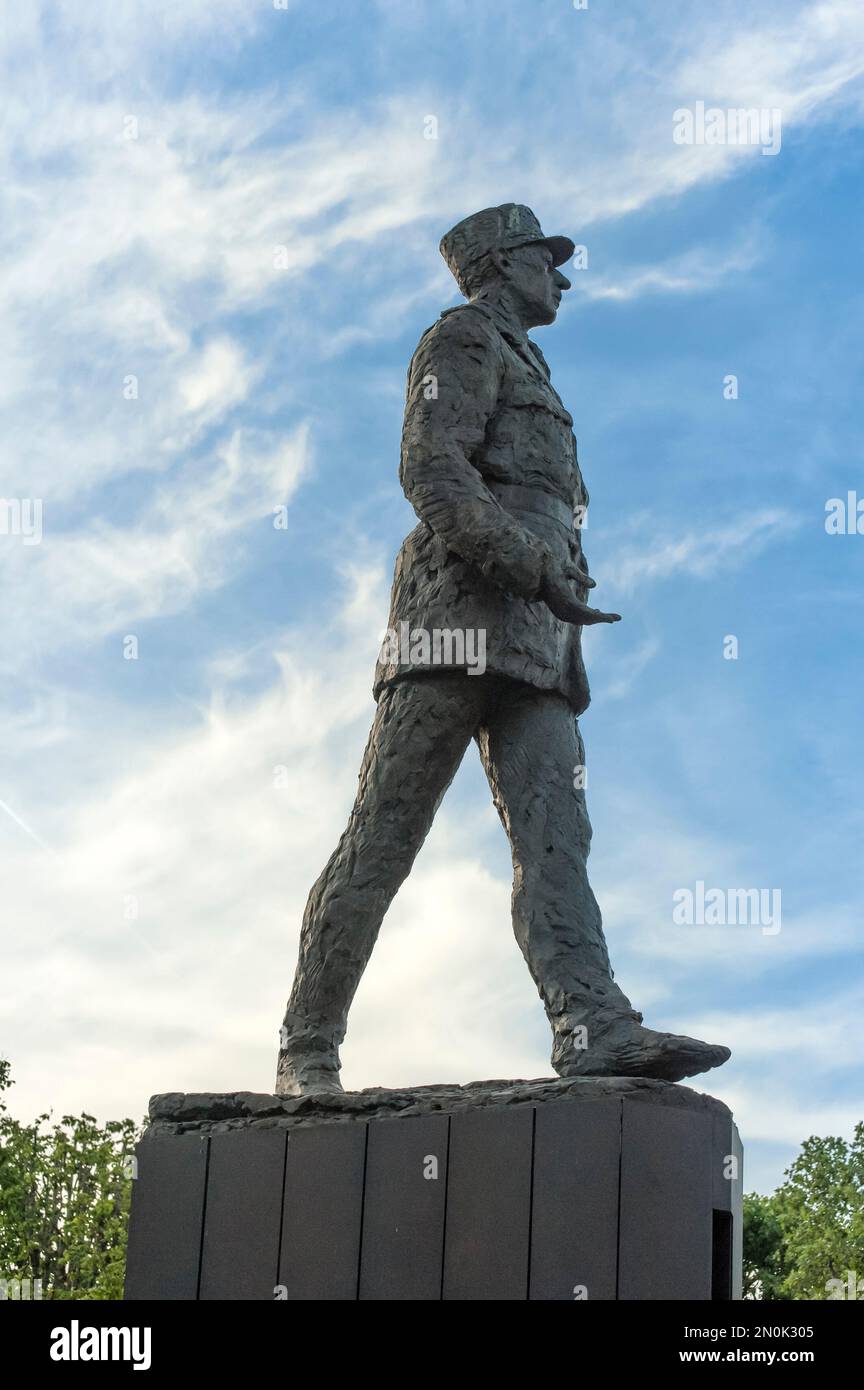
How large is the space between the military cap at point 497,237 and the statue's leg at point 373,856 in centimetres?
200

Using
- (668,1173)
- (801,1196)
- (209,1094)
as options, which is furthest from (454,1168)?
(801,1196)

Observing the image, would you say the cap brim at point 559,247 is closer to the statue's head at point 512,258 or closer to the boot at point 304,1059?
the statue's head at point 512,258

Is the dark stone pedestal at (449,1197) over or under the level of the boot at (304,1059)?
under

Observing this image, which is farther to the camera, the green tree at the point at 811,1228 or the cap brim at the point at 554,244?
the green tree at the point at 811,1228

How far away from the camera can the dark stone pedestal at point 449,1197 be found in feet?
16.4

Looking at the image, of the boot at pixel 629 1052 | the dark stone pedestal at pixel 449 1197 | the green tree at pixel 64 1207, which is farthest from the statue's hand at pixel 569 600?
the green tree at pixel 64 1207

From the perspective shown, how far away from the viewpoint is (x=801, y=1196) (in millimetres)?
29391

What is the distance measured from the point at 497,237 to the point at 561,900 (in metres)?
2.97

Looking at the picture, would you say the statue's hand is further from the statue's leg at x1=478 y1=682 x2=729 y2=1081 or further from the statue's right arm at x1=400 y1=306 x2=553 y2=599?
the statue's leg at x1=478 y1=682 x2=729 y2=1081

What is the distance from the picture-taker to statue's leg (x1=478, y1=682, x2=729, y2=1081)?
5.50 m

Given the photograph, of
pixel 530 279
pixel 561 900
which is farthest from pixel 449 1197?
pixel 530 279

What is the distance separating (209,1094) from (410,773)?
151 cm

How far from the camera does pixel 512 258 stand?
6.91m
